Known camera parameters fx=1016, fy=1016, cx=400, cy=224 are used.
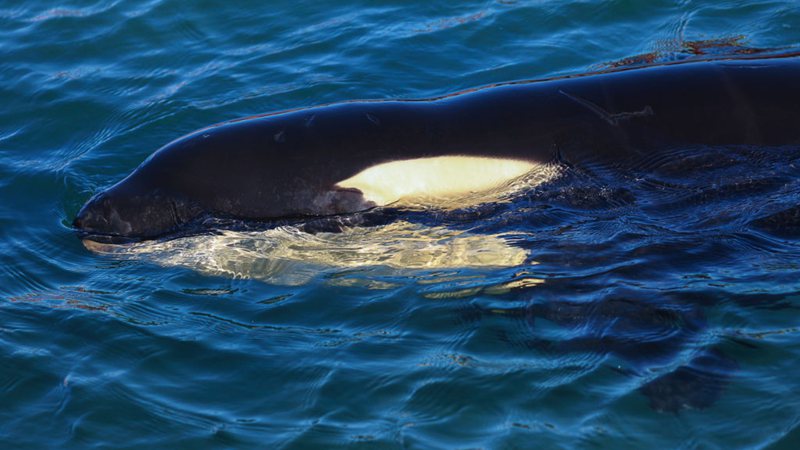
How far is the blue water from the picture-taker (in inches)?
247

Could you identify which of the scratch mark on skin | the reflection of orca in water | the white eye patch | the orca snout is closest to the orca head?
the orca snout

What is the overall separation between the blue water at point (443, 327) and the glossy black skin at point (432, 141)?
0.23 metres

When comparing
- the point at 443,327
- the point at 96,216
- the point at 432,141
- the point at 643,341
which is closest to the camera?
the point at 643,341

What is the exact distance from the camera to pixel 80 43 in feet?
45.6

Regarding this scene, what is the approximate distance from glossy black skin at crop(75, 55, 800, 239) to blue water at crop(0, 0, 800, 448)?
0.23 m

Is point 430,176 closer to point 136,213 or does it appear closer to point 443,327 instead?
point 443,327

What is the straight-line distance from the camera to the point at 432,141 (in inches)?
320

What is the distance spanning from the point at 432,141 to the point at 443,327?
64.4 inches

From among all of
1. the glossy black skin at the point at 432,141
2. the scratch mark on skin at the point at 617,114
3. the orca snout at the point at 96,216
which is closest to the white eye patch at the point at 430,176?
the glossy black skin at the point at 432,141

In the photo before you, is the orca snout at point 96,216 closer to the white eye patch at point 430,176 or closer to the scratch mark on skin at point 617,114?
the white eye patch at point 430,176

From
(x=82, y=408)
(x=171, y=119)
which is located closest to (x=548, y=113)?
(x=82, y=408)

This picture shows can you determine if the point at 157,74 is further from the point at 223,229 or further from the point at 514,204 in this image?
the point at 514,204

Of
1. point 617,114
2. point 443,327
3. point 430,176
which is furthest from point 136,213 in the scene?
point 617,114

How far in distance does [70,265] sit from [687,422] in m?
5.24
